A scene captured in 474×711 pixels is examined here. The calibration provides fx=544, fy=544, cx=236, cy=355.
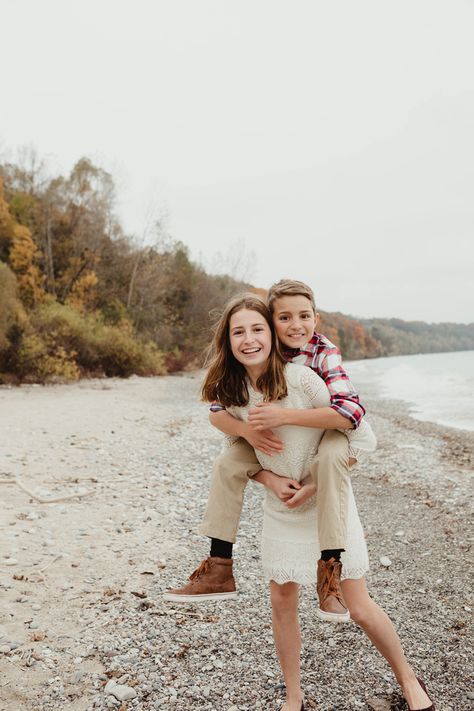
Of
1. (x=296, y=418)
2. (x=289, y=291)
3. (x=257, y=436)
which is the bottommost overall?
(x=257, y=436)

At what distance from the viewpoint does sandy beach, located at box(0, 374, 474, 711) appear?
140 inches

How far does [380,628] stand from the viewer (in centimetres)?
283

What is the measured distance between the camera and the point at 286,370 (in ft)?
9.54

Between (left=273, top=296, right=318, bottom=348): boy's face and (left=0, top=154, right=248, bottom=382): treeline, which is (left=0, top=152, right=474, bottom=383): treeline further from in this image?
(left=273, top=296, right=318, bottom=348): boy's face

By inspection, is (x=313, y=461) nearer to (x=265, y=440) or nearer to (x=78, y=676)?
(x=265, y=440)

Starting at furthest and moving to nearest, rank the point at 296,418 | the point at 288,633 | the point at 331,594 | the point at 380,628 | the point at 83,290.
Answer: the point at 83,290
the point at 288,633
the point at 380,628
the point at 296,418
the point at 331,594

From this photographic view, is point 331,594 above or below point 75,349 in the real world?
below

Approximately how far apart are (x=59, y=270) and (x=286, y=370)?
38.7m

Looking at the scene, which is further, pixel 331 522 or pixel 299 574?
pixel 299 574

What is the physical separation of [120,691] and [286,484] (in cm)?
189

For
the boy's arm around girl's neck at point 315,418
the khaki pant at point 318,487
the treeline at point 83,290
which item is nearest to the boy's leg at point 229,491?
the khaki pant at point 318,487

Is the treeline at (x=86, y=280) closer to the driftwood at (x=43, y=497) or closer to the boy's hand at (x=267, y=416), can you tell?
the driftwood at (x=43, y=497)

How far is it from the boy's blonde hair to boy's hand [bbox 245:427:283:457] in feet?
2.24

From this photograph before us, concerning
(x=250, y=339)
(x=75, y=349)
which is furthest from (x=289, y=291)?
(x=75, y=349)
